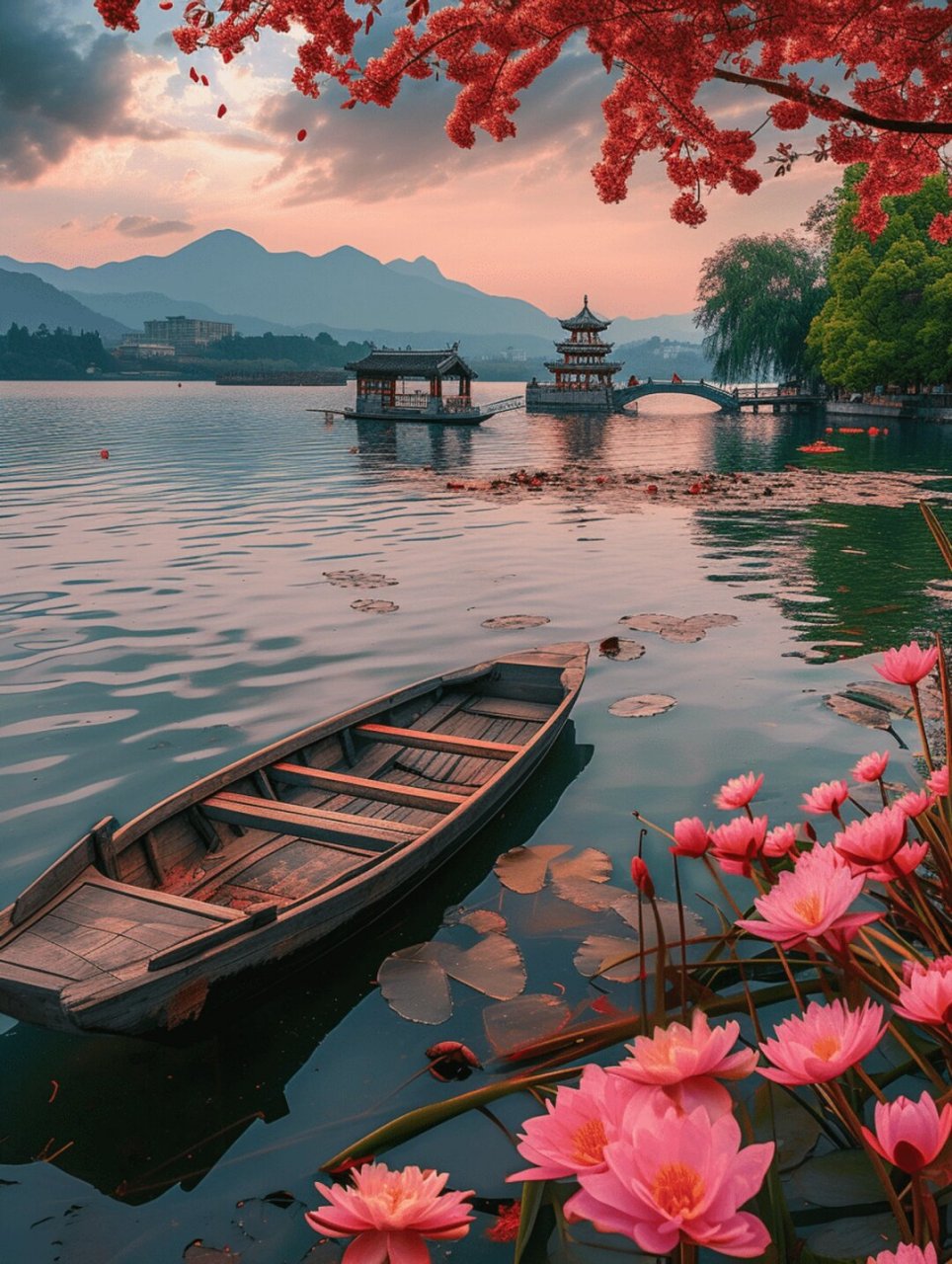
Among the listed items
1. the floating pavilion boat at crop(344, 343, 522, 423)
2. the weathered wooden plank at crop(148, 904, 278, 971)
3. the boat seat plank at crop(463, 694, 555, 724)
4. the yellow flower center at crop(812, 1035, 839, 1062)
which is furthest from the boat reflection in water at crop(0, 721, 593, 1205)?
the floating pavilion boat at crop(344, 343, 522, 423)

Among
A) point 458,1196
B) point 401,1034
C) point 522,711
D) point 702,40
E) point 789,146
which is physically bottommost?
point 401,1034

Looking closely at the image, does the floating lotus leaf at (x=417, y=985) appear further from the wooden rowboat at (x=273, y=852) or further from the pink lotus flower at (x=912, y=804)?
the pink lotus flower at (x=912, y=804)

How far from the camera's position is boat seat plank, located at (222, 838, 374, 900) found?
16.8 feet

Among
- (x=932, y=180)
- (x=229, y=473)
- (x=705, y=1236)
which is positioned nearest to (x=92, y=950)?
(x=705, y=1236)

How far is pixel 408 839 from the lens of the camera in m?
5.32

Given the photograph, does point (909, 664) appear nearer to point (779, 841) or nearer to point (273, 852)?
point (779, 841)

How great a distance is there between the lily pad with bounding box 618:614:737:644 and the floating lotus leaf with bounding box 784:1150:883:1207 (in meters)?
8.39

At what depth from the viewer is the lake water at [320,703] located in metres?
3.67

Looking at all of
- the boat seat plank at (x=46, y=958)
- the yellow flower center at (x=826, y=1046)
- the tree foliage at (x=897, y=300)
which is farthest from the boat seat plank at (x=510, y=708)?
the tree foliage at (x=897, y=300)

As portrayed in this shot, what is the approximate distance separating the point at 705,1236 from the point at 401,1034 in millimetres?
3464

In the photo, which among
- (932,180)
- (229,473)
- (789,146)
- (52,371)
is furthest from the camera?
(52,371)

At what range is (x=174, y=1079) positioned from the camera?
13.5 ft

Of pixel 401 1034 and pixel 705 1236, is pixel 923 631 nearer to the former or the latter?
pixel 401 1034

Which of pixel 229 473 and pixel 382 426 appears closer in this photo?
pixel 229 473
